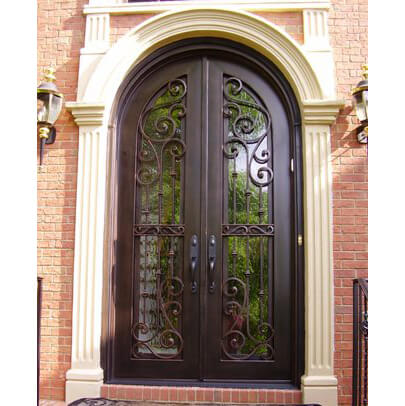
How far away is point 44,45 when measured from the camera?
12.6 feet

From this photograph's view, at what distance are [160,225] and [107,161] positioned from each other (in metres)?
0.70

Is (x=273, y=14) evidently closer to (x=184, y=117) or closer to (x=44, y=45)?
(x=184, y=117)

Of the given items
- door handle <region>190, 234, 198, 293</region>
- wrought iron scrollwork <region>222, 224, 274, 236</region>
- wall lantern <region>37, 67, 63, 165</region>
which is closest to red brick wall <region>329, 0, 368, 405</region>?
wrought iron scrollwork <region>222, 224, 274, 236</region>

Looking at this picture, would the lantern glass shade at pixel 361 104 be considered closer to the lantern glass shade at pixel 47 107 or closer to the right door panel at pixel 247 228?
the right door panel at pixel 247 228

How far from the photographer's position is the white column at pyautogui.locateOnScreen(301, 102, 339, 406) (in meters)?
3.29

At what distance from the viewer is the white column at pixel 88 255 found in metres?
3.41

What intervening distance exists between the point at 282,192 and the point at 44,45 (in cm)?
242

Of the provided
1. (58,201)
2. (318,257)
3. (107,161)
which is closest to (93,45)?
(107,161)

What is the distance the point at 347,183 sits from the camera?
352 cm

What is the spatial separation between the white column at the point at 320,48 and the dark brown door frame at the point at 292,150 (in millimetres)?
274

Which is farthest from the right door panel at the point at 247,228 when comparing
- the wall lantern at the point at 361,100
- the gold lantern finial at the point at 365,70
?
the gold lantern finial at the point at 365,70

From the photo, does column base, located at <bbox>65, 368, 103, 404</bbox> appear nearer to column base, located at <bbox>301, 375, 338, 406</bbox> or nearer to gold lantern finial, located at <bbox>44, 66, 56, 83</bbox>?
column base, located at <bbox>301, 375, 338, 406</bbox>

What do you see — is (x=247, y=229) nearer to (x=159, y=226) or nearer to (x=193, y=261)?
(x=193, y=261)
